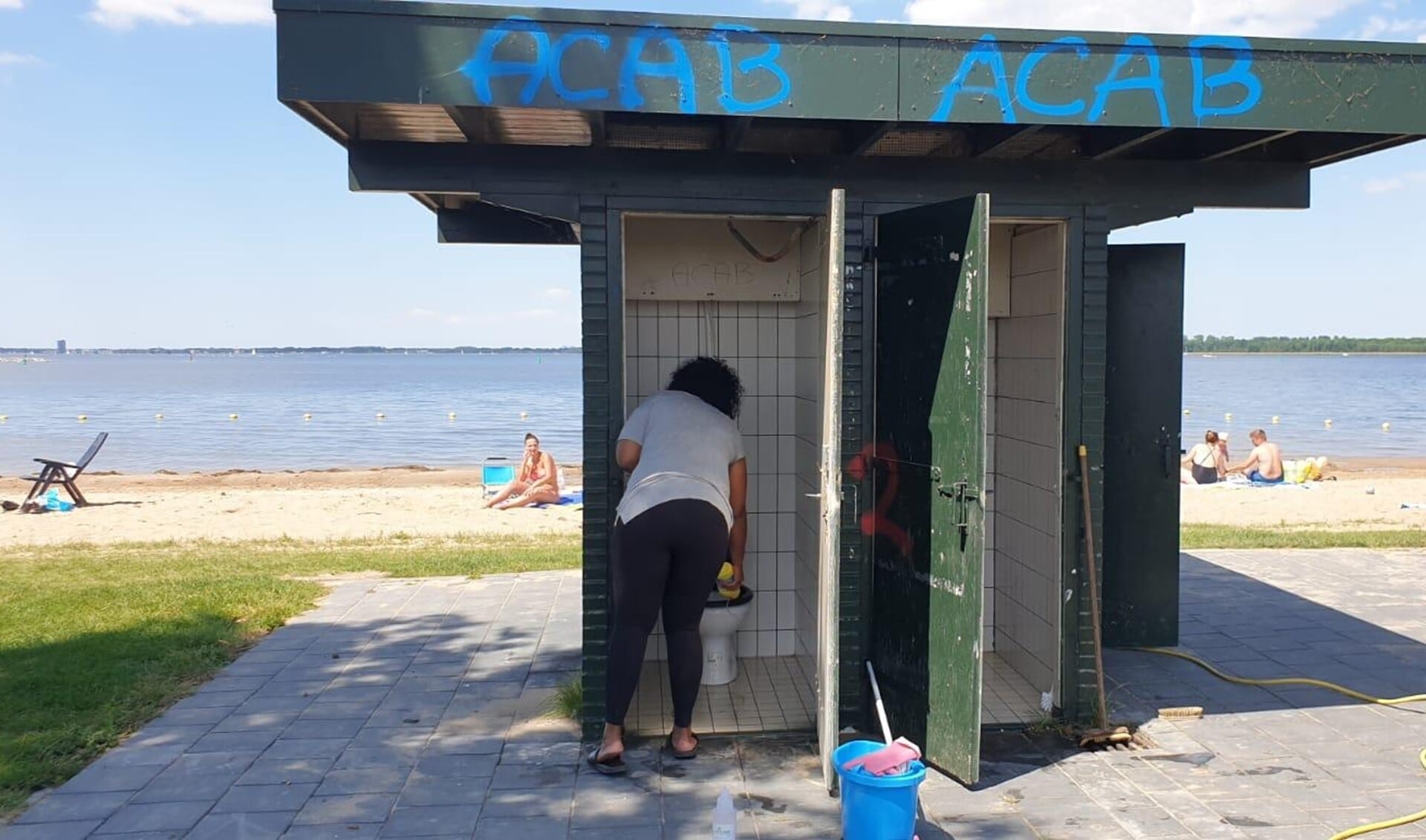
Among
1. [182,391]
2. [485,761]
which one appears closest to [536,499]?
[485,761]

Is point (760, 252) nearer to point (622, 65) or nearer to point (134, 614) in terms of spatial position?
point (622, 65)

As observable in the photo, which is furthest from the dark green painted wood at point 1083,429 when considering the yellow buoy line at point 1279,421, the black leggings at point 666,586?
the yellow buoy line at point 1279,421

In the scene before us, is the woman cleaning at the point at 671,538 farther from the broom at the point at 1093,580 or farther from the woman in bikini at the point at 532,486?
the woman in bikini at the point at 532,486

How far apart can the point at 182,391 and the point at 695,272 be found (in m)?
58.2

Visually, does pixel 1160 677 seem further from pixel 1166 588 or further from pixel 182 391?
pixel 182 391

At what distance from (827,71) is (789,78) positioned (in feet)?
0.49

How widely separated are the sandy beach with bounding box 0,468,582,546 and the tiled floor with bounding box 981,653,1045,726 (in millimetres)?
7261

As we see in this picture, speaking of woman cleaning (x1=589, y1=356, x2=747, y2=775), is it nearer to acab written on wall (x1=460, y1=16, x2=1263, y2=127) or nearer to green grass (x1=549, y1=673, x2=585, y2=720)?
green grass (x1=549, y1=673, x2=585, y2=720)

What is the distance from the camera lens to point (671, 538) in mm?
4055

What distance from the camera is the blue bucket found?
10.7 feet

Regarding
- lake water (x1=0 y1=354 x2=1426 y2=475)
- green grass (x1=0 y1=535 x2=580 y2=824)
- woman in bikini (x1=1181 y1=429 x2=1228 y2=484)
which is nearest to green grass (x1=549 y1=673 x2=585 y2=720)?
green grass (x1=0 y1=535 x2=580 y2=824)

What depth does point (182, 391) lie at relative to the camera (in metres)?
55.8

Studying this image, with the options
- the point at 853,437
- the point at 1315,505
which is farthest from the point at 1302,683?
the point at 1315,505

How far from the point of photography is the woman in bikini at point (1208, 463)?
54.3ft
